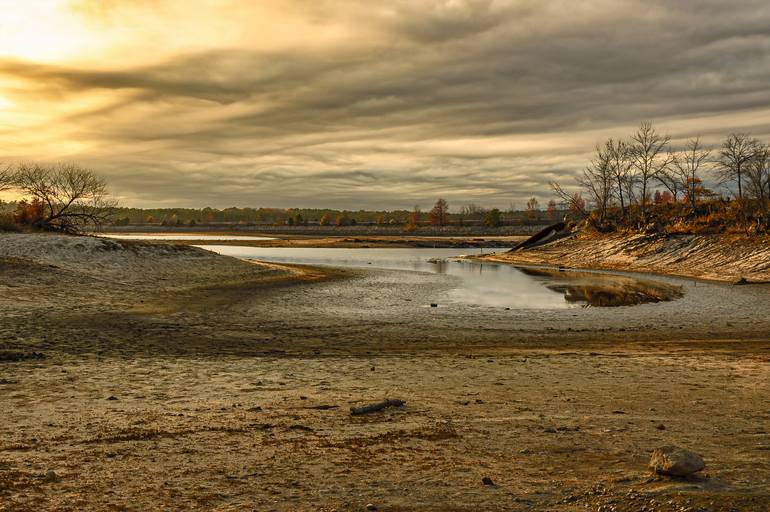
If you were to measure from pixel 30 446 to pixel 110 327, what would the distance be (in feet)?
33.4

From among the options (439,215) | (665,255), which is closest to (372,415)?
(665,255)

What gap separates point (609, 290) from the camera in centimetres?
3142

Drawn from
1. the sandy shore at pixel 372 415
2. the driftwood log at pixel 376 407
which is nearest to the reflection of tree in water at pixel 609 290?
the sandy shore at pixel 372 415

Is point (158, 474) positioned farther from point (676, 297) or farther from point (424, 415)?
point (676, 297)

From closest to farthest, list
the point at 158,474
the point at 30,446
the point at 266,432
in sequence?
the point at 158,474, the point at 30,446, the point at 266,432

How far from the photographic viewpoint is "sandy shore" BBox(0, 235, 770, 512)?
226 inches

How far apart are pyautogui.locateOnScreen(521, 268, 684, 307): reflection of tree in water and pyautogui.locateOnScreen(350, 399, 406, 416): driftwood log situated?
59.2ft

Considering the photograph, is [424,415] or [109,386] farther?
[109,386]

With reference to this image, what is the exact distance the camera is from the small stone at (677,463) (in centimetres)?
579

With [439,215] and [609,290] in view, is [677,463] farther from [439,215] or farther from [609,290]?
[439,215]

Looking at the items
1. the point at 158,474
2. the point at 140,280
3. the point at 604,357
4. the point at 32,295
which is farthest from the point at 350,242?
the point at 158,474

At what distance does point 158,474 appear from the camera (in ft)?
20.2

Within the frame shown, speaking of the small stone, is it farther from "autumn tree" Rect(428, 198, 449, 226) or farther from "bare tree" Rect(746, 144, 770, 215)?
"autumn tree" Rect(428, 198, 449, 226)

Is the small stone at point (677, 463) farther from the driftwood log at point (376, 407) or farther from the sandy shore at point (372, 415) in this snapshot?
the driftwood log at point (376, 407)
